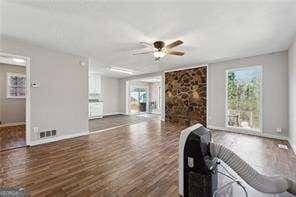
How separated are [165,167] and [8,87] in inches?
275

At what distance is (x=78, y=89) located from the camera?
479 cm

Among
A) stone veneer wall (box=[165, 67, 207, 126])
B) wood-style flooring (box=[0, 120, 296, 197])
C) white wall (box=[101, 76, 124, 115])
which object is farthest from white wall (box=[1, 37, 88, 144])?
white wall (box=[101, 76, 124, 115])

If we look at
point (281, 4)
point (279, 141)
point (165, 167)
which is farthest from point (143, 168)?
point (279, 141)

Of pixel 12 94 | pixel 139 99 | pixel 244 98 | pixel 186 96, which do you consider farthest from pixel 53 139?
pixel 139 99

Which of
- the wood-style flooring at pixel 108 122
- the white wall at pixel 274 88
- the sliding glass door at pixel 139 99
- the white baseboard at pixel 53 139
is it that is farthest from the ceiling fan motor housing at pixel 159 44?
the sliding glass door at pixel 139 99

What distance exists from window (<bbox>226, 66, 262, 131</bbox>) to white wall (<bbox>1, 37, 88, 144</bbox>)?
4.69 m

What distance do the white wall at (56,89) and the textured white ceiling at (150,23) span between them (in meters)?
0.35

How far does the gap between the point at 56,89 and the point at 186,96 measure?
4652 millimetres

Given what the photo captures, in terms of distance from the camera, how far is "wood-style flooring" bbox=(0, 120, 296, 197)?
2062mm

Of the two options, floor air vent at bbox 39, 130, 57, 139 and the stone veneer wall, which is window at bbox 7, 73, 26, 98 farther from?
the stone veneer wall

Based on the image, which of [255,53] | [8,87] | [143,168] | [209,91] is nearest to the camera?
[143,168]

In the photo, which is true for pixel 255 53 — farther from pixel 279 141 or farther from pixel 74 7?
pixel 74 7

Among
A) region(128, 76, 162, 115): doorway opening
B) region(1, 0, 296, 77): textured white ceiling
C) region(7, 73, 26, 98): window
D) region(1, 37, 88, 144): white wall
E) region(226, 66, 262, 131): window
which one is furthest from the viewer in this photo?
region(128, 76, 162, 115): doorway opening

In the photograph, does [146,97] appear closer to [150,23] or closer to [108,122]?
[108,122]
